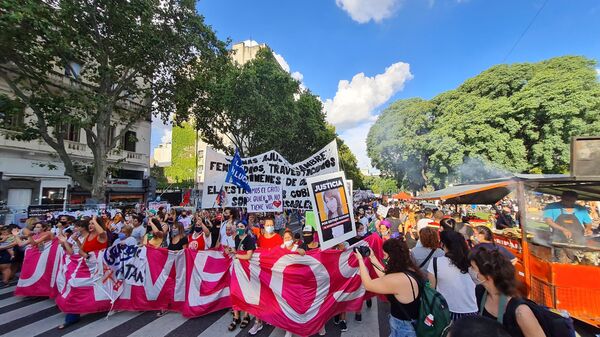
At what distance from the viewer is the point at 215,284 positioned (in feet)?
17.9

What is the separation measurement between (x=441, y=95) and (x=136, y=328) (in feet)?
104

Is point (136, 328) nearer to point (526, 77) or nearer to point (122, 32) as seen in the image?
point (122, 32)

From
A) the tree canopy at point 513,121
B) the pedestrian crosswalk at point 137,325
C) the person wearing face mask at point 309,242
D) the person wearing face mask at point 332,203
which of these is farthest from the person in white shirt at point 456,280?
the tree canopy at point 513,121

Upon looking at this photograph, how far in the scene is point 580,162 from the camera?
5.03m

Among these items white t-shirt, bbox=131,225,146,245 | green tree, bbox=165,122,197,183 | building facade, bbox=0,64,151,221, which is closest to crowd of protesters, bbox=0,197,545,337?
white t-shirt, bbox=131,225,146,245

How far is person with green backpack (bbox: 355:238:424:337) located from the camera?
2682 millimetres

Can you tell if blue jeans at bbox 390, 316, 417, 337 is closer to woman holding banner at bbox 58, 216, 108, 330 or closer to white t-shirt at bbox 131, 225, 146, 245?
woman holding banner at bbox 58, 216, 108, 330

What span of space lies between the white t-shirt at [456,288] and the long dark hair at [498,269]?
82 cm

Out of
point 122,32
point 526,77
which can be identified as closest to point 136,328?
point 122,32

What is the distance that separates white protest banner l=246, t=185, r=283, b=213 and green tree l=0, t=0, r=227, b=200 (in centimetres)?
871

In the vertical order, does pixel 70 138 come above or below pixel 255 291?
above

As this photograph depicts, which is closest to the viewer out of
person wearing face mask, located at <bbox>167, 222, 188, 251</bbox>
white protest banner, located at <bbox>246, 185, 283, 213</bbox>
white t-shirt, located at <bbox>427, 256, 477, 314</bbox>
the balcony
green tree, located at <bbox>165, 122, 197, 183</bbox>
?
white t-shirt, located at <bbox>427, 256, 477, 314</bbox>

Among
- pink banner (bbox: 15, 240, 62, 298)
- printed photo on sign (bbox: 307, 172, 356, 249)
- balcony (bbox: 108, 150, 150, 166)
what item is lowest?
pink banner (bbox: 15, 240, 62, 298)

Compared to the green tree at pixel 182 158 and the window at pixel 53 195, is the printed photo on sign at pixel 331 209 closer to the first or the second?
the window at pixel 53 195
